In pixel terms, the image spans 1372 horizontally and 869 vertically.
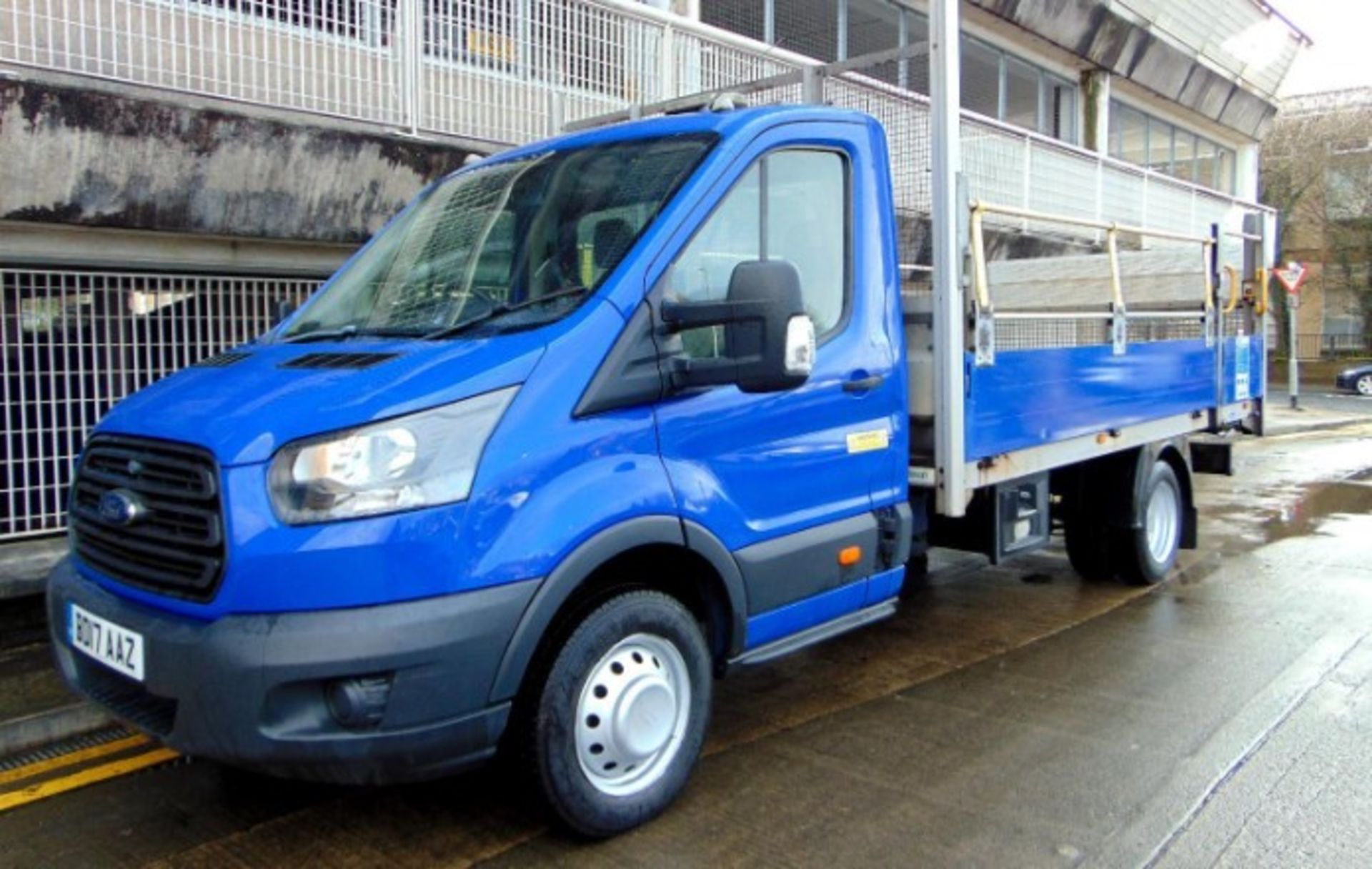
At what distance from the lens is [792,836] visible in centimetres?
346

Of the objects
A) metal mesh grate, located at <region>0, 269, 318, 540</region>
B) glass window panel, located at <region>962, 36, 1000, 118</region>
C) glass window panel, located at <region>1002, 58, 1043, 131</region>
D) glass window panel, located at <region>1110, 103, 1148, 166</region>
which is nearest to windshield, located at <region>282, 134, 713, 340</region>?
metal mesh grate, located at <region>0, 269, 318, 540</region>

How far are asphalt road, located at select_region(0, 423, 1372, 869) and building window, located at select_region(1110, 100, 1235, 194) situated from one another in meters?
16.9

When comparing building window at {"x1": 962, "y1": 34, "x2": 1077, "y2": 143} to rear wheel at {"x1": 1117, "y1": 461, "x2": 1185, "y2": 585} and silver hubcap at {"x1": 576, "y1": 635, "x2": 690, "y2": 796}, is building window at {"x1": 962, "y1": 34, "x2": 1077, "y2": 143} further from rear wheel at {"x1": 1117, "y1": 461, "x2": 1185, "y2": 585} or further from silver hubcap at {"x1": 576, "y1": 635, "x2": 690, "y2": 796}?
silver hubcap at {"x1": 576, "y1": 635, "x2": 690, "y2": 796}

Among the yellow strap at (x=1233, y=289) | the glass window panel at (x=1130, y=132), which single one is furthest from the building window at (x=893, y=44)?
the yellow strap at (x=1233, y=289)

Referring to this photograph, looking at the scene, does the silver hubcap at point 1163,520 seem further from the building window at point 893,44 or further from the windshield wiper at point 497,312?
the building window at point 893,44

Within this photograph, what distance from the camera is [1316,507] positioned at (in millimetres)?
10172

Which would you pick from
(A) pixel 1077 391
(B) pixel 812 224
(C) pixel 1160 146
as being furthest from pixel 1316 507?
(C) pixel 1160 146

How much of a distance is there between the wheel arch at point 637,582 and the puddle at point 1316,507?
21.6 ft

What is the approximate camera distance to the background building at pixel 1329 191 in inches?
1251

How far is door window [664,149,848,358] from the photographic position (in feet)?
11.8

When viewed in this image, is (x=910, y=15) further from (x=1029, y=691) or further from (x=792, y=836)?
(x=792, y=836)

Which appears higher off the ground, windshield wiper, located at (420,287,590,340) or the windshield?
the windshield

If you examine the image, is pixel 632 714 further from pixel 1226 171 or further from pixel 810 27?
pixel 1226 171

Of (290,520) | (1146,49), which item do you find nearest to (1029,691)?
(290,520)
